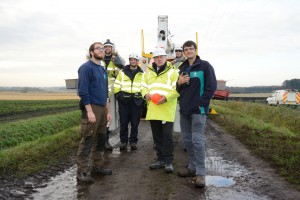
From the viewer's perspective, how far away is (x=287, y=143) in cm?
895

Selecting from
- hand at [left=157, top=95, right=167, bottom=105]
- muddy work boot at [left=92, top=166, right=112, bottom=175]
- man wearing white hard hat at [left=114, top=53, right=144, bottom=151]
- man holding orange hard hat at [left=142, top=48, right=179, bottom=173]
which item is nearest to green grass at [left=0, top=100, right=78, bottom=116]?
man wearing white hard hat at [left=114, top=53, right=144, bottom=151]

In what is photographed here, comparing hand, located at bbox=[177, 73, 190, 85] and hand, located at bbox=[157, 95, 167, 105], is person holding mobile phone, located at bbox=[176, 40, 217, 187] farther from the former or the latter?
hand, located at bbox=[157, 95, 167, 105]

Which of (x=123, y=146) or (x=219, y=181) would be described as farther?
(x=123, y=146)

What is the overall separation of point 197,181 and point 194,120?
38.5 inches

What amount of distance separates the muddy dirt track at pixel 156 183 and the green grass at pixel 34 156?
326mm

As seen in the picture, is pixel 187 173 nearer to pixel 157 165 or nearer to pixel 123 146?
pixel 157 165

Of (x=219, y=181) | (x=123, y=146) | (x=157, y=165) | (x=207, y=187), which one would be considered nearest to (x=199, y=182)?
(x=207, y=187)

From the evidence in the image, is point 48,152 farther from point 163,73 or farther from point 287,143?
point 287,143

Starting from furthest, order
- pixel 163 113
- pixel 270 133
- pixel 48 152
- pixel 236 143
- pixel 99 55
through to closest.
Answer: pixel 270 133 < pixel 236 143 < pixel 48 152 < pixel 163 113 < pixel 99 55

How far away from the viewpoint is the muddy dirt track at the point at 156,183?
5.09 m

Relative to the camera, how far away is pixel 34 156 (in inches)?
291

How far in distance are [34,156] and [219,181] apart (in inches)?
154

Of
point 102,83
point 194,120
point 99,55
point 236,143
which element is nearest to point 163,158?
point 194,120

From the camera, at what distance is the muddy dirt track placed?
16.7ft
